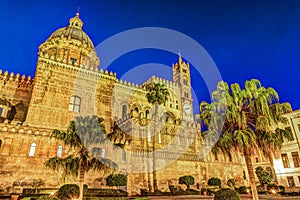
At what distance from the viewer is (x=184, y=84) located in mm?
57844

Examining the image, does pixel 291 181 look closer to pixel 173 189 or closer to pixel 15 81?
pixel 173 189

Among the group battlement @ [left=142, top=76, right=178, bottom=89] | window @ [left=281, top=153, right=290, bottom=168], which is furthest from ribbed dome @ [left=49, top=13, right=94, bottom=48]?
window @ [left=281, top=153, right=290, bottom=168]

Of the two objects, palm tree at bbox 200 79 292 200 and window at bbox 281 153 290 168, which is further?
window at bbox 281 153 290 168

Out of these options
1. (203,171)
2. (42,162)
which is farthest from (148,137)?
(42,162)

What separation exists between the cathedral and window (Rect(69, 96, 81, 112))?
124 mm

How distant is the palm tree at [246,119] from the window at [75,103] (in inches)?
829

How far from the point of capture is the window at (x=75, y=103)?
100 feet

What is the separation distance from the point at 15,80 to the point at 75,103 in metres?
10.0

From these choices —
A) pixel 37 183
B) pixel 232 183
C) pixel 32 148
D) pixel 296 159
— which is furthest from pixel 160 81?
pixel 37 183

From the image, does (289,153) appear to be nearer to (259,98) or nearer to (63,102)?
(259,98)

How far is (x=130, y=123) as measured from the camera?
26906 millimetres

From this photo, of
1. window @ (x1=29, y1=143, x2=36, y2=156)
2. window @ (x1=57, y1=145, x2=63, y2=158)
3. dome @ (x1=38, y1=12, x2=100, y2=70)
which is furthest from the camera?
dome @ (x1=38, y1=12, x2=100, y2=70)

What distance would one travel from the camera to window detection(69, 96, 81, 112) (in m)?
30.5

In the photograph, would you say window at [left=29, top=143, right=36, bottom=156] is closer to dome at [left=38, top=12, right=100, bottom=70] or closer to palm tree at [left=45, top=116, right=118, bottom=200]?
palm tree at [left=45, top=116, right=118, bottom=200]
